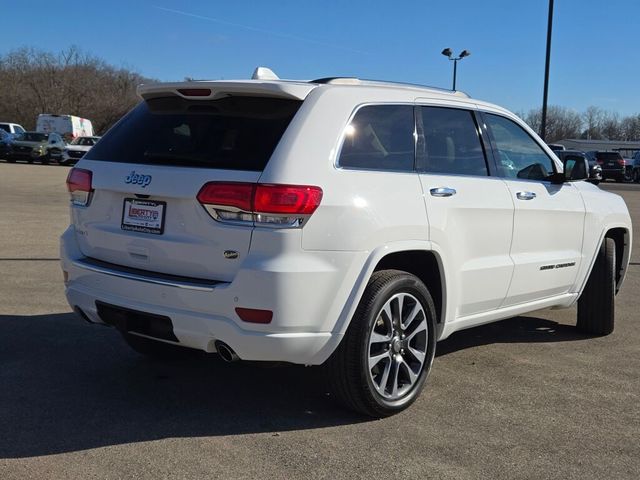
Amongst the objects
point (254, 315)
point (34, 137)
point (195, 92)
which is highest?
point (34, 137)

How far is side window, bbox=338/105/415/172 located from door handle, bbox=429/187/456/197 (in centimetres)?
19

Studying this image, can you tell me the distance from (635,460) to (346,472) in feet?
4.97

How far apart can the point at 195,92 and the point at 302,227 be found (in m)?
1.09

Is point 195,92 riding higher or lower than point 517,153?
higher

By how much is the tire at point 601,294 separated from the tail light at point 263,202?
342cm

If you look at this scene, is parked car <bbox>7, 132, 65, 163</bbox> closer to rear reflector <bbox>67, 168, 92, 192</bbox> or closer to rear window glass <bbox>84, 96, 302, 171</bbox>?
rear reflector <bbox>67, 168, 92, 192</bbox>

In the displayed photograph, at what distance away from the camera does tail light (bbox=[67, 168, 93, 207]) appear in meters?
4.25

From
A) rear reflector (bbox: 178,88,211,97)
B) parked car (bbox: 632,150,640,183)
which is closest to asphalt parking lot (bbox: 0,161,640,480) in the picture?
rear reflector (bbox: 178,88,211,97)

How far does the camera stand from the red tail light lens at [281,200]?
3.56m

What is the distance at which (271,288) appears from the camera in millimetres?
3543

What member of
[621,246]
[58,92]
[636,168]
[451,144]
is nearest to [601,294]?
[621,246]

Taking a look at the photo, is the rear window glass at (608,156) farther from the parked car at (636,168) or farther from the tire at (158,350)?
the tire at (158,350)

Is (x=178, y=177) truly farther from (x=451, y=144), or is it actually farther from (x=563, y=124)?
(x=563, y=124)

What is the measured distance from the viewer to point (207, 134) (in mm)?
3949
